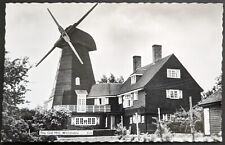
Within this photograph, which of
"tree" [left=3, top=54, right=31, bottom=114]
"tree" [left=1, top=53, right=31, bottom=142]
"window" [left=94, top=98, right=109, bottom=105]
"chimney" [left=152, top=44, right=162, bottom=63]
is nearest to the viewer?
"tree" [left=1, top=53, right=31, bottom=142]

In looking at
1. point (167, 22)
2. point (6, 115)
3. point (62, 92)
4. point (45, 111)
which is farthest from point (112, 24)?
point (6, 115)

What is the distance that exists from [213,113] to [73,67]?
323 cm

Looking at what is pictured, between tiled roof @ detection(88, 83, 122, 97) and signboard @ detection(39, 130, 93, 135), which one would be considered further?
tiled roof @ detection(88, 83, 122, 97)

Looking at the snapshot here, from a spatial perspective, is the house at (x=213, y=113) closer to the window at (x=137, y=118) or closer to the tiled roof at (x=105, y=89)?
the window at (x=137, y=118)

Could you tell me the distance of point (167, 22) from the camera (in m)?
8.64

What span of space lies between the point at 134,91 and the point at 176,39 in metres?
1.45

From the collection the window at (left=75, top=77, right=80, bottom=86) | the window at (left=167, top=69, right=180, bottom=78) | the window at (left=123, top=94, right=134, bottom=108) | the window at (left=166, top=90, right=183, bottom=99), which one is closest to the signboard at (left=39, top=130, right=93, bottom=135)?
the window at (left=123, top=94, right=134, bottom=108)

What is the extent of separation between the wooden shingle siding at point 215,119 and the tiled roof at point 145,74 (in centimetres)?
144

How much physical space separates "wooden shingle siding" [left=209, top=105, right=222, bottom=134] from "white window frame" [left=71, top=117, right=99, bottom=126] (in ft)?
7.96

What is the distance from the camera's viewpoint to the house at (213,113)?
27.2 feet

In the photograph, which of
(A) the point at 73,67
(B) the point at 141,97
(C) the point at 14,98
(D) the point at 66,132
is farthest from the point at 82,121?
(C) the point at 14,98

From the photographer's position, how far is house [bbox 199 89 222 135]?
8297 mm

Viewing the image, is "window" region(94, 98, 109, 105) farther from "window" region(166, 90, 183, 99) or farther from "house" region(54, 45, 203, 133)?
"window" region(166, 90, 183, 99)

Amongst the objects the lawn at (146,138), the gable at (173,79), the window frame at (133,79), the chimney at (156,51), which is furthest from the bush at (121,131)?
the chimney at (156,51)
